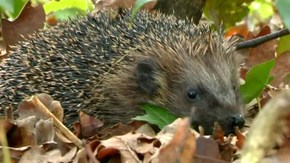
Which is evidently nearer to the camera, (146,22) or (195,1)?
(146,22)

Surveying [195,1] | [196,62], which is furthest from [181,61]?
[195,1]

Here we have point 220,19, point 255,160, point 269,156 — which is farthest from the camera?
point 220,19

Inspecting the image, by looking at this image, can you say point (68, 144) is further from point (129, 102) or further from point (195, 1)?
point (195, 1)

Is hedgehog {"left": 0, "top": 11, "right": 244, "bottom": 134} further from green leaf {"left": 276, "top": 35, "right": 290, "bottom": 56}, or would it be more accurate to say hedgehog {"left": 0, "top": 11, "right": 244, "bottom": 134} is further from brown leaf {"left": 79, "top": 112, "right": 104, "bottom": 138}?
green leaf {"left": 276, "top": 35, "right": 290, "bottom": 56}

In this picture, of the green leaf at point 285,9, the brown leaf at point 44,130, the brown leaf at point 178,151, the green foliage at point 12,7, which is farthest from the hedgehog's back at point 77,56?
the green leaf at point 285,9

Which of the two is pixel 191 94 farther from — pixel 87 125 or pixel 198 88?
pixel 87 125

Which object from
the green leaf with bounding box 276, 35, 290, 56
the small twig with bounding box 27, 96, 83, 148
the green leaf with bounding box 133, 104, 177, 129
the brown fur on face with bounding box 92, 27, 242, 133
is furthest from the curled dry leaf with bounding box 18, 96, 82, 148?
the green leaf with bounding box 276, 35, 290, 56

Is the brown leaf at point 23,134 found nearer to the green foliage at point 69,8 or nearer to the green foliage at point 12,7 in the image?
the green foliage at point 12,7
